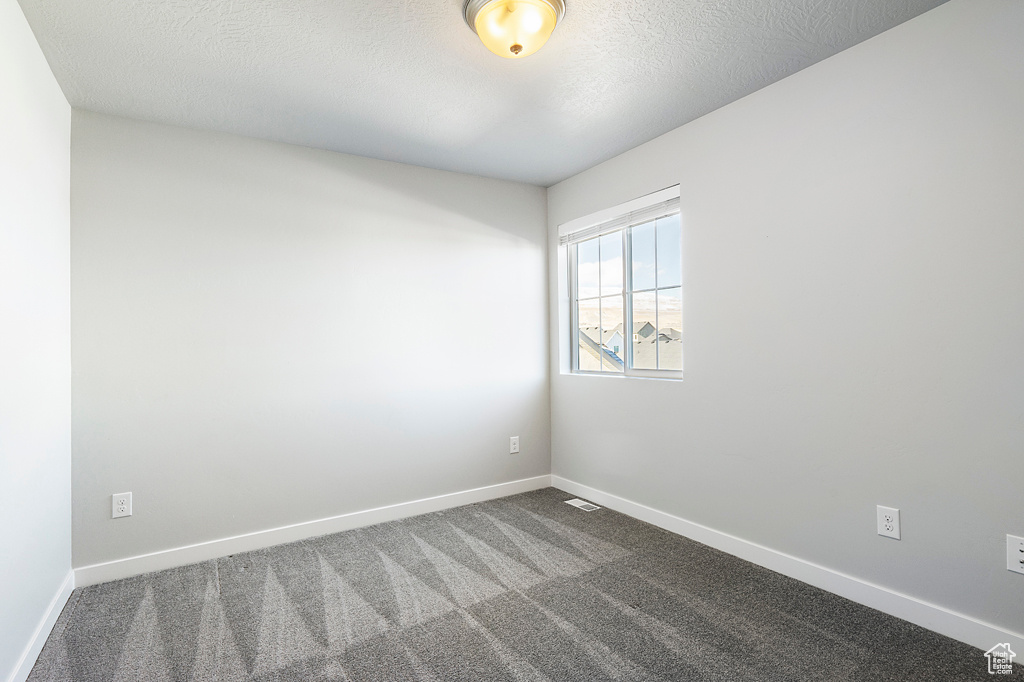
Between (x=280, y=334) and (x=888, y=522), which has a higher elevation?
(x=280, y=334)

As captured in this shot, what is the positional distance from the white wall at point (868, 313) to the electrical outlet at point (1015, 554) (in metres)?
0.03

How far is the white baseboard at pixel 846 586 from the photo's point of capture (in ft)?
6.15

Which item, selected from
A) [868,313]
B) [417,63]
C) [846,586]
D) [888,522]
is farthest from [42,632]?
[868,313]

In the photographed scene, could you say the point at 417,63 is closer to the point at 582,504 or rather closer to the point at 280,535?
the point at 280,535

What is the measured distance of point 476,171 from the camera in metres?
3.70

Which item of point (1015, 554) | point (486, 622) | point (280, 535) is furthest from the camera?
point (280, 535)

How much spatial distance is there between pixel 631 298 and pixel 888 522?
72.2 inches

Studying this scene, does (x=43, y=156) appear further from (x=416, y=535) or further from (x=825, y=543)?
(x=825, y=543)

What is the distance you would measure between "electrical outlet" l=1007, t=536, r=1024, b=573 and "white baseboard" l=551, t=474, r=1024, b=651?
0.23 metres

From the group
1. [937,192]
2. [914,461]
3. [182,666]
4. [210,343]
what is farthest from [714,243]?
[182,666]

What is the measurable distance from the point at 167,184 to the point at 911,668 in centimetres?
383

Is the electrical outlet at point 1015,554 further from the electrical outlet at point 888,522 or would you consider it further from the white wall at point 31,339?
the white wall at point 31,339

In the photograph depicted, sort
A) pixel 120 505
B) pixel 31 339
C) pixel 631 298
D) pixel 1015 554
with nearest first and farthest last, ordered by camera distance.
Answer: pixel 1015 554 → pixel 31 339 → pixel 120 505 → pixel 631 298

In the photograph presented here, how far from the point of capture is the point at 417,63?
7.47 feet
